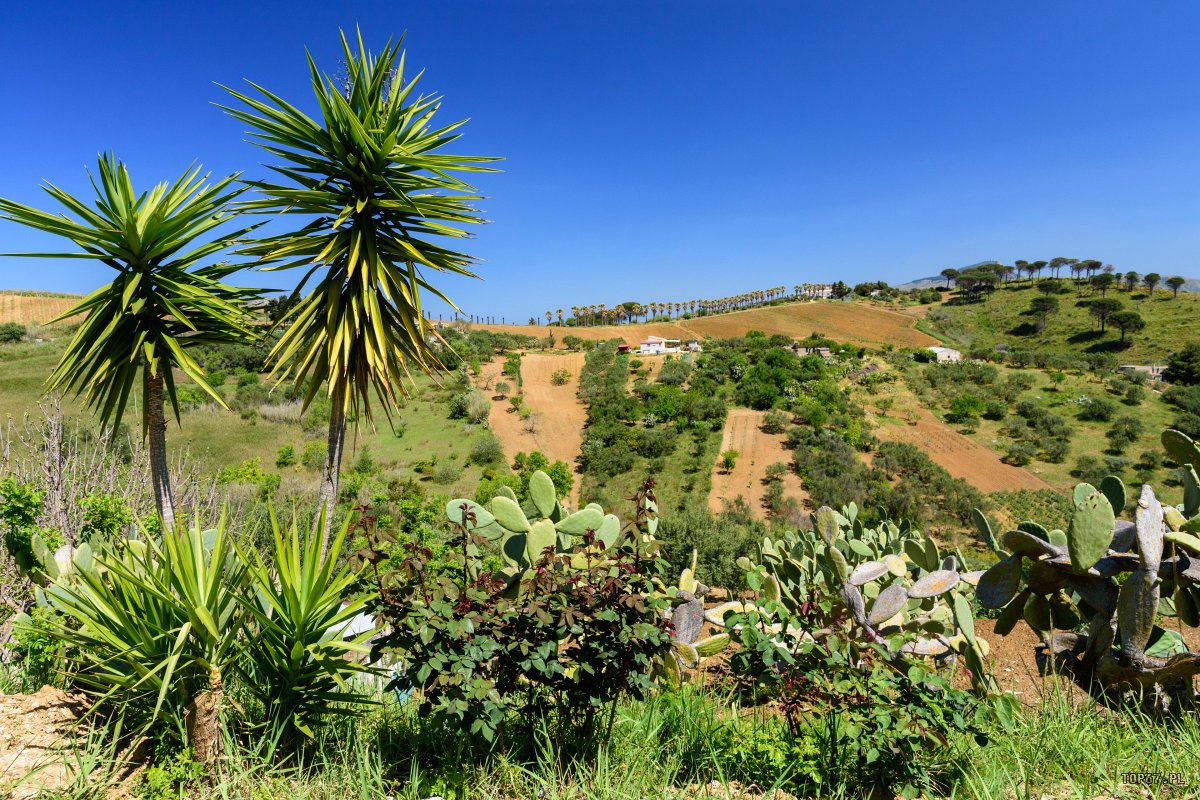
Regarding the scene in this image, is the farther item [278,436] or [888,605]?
[278,436]

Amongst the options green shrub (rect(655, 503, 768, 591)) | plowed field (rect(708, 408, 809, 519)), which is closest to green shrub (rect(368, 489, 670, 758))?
green shrub (rect(655, 503, 768, 591))

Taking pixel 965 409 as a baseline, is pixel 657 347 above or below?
above

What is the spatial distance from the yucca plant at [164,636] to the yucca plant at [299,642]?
0.18 meters

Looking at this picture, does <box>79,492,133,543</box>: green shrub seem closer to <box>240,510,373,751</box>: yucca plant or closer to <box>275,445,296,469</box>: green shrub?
<box>240,510,373,751</box>: yucca plant

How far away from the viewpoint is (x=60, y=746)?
2.71 m

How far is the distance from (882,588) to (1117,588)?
1325 mm

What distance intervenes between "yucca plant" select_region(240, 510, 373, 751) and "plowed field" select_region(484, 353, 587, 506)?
52.0ft

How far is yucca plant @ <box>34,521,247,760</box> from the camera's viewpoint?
2.65m

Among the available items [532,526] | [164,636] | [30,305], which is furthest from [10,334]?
[532,526]

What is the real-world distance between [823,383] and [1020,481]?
9105mm

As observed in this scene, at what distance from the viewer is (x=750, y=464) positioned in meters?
21.3

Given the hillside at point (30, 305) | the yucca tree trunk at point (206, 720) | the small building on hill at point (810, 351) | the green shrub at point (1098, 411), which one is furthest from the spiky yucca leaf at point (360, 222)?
the hillside at point (30, 305)

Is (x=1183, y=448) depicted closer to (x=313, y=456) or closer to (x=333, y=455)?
(x=333, y=455)

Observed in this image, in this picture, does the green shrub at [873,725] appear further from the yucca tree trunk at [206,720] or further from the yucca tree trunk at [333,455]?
the yucca tree trunk at [333,455]
